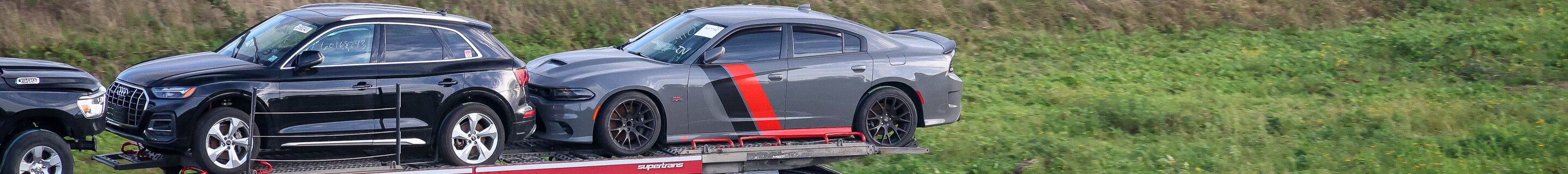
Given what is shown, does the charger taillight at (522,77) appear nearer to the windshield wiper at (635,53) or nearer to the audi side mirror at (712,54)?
the audi side mirror at (712,54)

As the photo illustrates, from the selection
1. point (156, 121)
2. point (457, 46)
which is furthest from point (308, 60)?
point (457, 46)

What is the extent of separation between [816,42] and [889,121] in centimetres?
80

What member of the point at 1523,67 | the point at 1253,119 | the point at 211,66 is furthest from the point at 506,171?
the point at 1523,67

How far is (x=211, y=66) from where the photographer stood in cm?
624

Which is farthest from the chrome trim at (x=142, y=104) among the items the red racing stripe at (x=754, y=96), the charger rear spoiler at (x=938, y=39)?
the charger rear spoiler at (x=938, y=39)

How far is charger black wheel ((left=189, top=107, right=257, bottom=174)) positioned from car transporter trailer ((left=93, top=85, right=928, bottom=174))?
3.3 inches

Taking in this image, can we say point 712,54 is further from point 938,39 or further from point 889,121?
point 938,39

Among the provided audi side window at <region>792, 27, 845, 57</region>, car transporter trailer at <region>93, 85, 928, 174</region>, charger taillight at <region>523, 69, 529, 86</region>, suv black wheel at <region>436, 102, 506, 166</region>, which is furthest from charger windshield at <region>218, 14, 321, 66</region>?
audi side window at <region>792, 27, 845, 57</region>

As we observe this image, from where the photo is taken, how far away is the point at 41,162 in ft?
19.5

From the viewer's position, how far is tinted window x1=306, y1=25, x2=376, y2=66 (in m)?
6.50

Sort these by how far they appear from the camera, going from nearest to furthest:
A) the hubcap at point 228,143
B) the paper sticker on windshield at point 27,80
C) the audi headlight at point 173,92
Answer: the paper sticker on windshield at point 27,80
the audi headlight at point 173,92
the hubcap at point 228,143

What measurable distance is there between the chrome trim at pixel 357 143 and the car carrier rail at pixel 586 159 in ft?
0.44

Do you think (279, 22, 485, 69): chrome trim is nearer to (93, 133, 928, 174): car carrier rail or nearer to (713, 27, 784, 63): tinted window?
(93, 133, 928, 174): car carrier rail

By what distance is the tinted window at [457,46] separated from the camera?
679 centimetres
